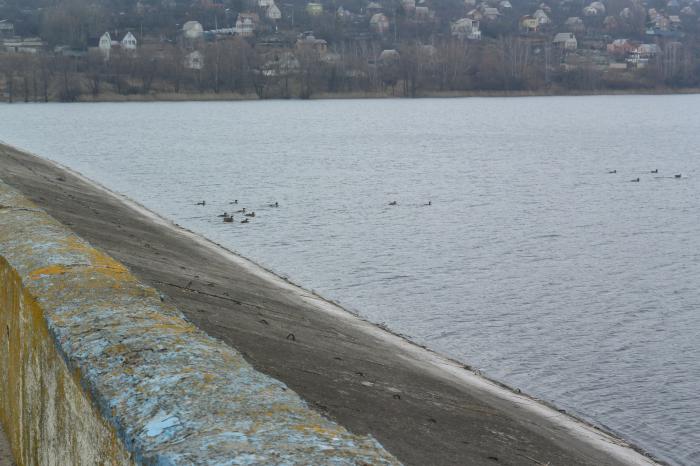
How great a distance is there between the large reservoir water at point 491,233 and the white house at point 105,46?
224ft

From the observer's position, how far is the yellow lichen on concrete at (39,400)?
3.82m

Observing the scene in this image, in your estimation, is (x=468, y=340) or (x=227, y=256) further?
(x=227, y=256)

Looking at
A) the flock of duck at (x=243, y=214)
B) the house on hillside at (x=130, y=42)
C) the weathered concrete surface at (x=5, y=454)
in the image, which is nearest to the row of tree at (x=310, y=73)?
the house on hillside at (x=130, y=42)

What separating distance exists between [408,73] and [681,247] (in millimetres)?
125413

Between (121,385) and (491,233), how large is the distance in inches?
1079

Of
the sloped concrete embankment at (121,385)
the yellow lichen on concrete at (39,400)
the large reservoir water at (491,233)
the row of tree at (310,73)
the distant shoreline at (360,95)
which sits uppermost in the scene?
the row of tree at (310,73)

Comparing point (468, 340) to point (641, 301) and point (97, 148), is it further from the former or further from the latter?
point (97, 148)

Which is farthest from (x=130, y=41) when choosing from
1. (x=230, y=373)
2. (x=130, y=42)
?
(x=230, y=373)

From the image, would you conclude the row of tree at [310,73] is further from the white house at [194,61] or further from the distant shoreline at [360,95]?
the white house at [194,61]

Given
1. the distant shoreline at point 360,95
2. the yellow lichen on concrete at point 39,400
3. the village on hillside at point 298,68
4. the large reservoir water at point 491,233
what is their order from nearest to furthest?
the yellow lichen on concrete at point 39,400, the large reservoir water at point 491,233, the village on hillside at point 298,68, the distant shoreline at point 360,95

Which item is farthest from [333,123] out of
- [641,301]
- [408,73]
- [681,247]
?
[641,301]

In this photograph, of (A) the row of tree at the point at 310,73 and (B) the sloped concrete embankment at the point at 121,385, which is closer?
(B) the sloped concrete embankment at the point at 121,385

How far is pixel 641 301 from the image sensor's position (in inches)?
813

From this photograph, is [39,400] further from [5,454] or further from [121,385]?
[121,385]
